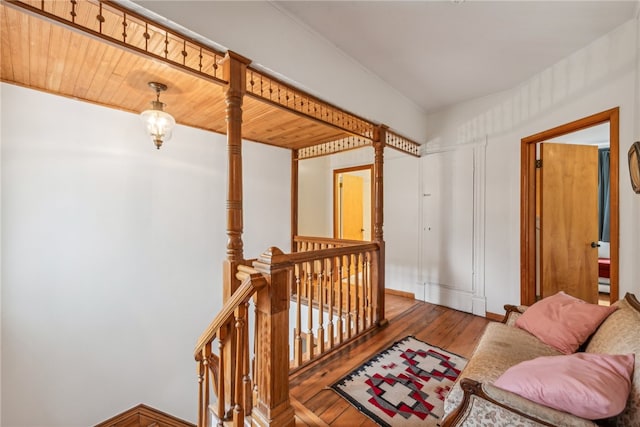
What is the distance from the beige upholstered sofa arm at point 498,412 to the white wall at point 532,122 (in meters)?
1.76

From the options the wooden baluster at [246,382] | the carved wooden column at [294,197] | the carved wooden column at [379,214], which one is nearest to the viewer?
the wooden baluster at [246,382]

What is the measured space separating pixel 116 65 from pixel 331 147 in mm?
2875

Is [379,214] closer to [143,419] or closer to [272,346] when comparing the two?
[272,346]

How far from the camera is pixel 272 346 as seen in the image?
1.46 metres

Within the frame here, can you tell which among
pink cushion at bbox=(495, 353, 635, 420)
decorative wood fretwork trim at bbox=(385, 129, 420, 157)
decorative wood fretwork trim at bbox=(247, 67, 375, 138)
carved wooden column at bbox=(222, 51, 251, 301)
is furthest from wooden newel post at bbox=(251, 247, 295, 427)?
decorative wood fretwork trim at bbox=(385, 129, 420, 157)

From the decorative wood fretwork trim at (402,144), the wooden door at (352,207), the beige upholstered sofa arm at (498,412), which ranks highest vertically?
the decorative wood fretwork trim at (402,144)

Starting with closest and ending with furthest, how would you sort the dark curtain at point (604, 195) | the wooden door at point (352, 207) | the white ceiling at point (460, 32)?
the white ceiling at point (460, 32), the dark curtain at point (604, 195), the wooden door at point (352, 207)

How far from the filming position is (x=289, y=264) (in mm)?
1562

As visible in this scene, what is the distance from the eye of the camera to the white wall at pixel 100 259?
2363 millimetres

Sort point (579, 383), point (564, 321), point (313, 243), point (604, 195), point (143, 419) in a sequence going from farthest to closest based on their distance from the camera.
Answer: point (604, 195) < point (313, 243) < point (143, 419) < point (564, 321) < point (579, 383)

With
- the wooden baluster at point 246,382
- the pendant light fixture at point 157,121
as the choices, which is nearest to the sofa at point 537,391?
the wooden baluster at point 246,382

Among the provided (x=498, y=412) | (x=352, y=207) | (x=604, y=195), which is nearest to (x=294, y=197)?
(x=352, y=207)

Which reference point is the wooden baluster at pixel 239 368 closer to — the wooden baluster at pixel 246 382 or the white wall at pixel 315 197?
the wooden baluster at pixel 246 382

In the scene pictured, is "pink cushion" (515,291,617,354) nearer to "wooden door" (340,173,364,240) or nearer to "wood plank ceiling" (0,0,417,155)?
"wood plank ceiling" (0,0,417,155)
